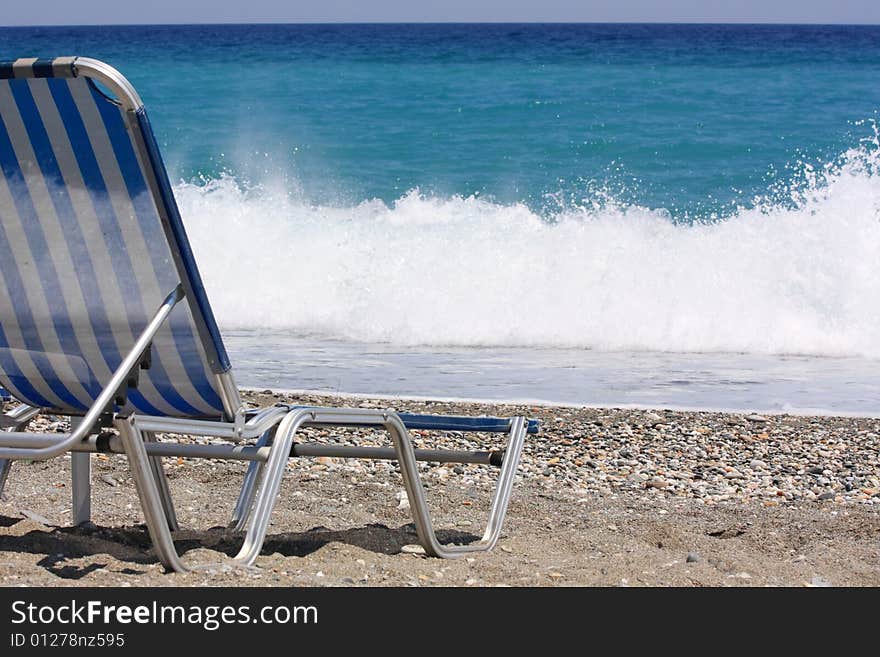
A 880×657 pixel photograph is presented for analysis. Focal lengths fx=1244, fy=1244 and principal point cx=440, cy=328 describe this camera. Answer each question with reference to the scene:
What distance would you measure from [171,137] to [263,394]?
47.0ft

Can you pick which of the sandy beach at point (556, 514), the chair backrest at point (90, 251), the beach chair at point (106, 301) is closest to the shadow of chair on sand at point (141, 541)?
the sandy beach at point (556, 514)

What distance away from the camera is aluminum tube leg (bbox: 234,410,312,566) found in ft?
10.2

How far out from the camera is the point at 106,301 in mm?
2967

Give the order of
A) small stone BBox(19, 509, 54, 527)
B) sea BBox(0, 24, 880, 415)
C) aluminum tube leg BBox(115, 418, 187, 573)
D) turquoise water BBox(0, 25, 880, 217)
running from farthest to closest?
turquoise water BBox(0, 25, 880, 217) < sea BBox(0, 24, 880, 415) < small stone BBox(19, 509, 54, 527) < aluminum tube leg BBox(115, 418, 187, 573)

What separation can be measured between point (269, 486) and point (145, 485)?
1.60 feet

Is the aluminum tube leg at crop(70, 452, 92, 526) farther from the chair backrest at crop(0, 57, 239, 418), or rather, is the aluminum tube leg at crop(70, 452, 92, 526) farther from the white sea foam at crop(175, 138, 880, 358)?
the white sea foam at crop(175, 138, 880, 358)

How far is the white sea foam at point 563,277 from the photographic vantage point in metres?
9.93

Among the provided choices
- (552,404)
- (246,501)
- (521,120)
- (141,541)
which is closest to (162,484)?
(141,541)

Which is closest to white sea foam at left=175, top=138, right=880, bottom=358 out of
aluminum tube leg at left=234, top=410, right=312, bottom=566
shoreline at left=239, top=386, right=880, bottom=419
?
shoreline at left=239, top=386, right=880, bottom=419

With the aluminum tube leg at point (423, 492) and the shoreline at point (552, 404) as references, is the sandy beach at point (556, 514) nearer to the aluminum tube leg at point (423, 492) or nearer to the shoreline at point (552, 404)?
the aluminum tube leg at point (423, 492)

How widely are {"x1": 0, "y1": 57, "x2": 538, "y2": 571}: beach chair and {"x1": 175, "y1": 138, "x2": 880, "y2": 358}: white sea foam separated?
6.70m

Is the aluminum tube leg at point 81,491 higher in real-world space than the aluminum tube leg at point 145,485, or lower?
higher

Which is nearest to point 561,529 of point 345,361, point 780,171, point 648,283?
point 345,361
